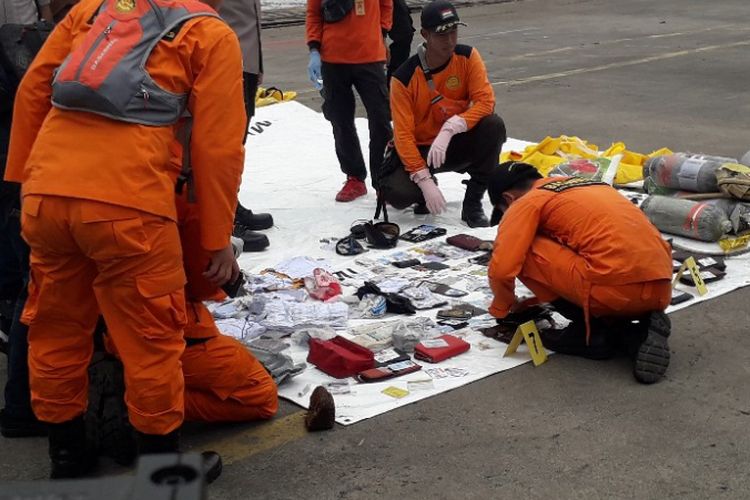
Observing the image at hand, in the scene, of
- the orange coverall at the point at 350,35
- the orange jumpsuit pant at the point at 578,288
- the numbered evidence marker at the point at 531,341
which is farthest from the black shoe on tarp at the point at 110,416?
the orange coverall at the point at 350,35

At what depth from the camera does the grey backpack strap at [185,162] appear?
3.42 metres

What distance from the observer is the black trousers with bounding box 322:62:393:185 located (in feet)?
23.8

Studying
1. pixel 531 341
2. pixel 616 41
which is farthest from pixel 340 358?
pixel 616 41

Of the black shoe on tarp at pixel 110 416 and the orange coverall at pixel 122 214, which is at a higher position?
the orange coverall at pixel 122 214

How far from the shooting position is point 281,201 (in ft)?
24.1

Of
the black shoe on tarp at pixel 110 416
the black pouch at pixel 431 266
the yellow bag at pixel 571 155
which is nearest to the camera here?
the black shoe on tarp at pixel 110 416

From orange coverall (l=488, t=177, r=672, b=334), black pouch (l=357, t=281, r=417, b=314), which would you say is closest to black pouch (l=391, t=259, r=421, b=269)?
black pouch (l=357, t=281, r=417, b=314)

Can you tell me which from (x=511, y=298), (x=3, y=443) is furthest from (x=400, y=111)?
(x=3, y=443)

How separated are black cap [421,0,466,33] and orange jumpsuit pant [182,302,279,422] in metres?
3.11

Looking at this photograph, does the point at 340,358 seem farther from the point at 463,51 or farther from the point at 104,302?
the point at 463,51

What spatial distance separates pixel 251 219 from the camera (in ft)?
21.8

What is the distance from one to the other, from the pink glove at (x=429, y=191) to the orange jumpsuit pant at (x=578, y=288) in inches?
71.5

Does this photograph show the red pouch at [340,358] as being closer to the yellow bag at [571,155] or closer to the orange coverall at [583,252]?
the orange coverall at [583,252]

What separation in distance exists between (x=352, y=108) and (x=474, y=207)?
50.5 inches
